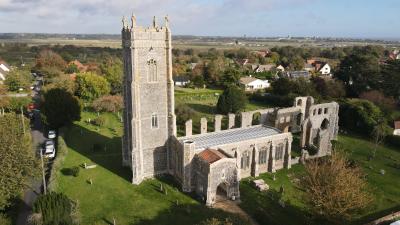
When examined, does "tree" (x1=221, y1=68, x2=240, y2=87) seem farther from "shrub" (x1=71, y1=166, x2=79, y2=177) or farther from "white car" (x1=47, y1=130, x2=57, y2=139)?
"shrub" (x1=71, y1=166, x2=79, y2=177)

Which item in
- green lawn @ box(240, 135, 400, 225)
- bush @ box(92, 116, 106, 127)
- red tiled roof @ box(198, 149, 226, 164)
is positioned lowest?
green lawn @ box(240, 135, 400, 225)

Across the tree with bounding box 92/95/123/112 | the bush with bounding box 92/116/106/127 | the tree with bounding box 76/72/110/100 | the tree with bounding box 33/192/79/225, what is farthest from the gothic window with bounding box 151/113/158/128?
the tree with bounding box 76/72/110/100

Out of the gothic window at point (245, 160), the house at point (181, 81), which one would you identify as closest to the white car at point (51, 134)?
the gothic window at point (245, 160)

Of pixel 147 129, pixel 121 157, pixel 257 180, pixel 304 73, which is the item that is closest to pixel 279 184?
pixel 257 180

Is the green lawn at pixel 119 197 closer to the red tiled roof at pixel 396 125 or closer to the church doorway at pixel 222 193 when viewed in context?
the church doorway at pixel 222 193

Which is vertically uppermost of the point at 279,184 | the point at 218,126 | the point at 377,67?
the point at 377,67

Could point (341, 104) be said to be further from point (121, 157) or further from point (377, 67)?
point (121, 157)
